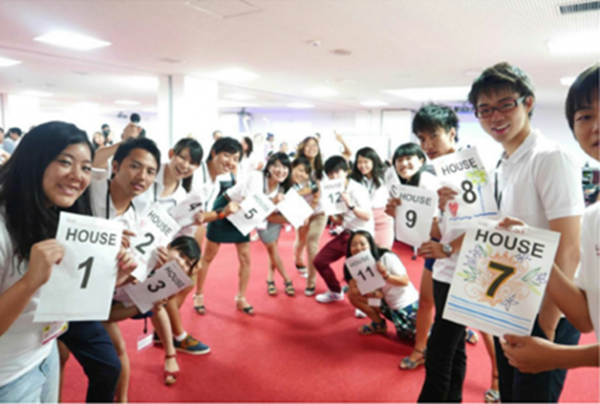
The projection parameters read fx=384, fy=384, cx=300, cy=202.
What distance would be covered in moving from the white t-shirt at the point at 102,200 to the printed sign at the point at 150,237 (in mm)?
66

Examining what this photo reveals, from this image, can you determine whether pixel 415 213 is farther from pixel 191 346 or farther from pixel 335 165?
pixel 335 165

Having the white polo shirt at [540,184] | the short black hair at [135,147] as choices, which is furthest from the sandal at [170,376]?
the white polo shirt at [540,184]

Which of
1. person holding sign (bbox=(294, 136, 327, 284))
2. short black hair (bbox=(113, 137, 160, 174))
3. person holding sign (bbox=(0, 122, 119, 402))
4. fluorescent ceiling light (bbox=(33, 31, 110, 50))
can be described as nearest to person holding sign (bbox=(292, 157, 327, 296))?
person holding sign (bbox=(294, 136, 327, 284))

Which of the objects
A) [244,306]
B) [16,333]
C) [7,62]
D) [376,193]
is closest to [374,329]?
[244,306]

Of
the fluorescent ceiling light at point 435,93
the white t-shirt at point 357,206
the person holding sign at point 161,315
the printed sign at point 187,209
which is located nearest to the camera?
the person holding sign at point 161,315

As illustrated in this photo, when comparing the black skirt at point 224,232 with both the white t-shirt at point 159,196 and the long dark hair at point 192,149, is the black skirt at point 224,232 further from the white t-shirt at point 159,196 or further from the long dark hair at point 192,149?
the long dark hair at point 192,149

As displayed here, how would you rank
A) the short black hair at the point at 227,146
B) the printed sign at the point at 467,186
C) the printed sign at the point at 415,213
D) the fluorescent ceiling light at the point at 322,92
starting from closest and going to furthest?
1. the printed sign at the point at 467,186
2. the printed sign at the point at 415,213
3. the short black hair at the point at 227,146
4. the fluorescent ceiling light at the point at 322,92

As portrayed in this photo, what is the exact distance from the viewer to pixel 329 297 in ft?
12.3

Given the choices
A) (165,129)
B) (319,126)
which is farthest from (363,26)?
(319,126)

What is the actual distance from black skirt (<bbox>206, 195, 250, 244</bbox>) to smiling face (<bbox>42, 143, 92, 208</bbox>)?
208 centimetres

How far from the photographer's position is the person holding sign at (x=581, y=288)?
2.82 ft

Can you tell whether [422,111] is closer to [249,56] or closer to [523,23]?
[523,23]

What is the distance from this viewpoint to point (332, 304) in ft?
12.1

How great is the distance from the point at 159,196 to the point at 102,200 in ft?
2.15
